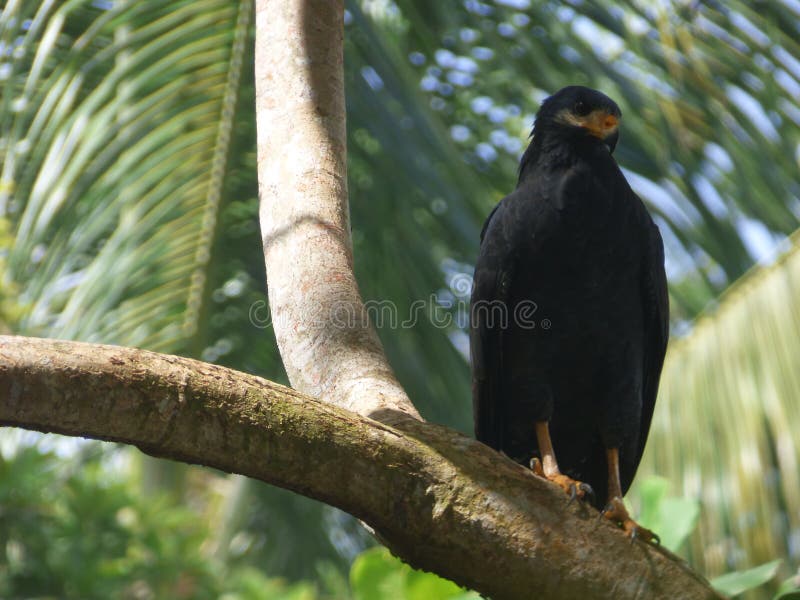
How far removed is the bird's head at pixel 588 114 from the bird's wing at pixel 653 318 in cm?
41

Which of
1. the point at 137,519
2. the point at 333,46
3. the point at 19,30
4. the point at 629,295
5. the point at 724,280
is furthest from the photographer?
the point at 137,519

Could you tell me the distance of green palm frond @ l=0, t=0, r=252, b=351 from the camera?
422 cm

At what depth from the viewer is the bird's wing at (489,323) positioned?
359 centimetres

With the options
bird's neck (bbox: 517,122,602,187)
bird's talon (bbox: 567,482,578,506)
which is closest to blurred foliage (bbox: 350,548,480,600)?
bird's talon (bbox: 567,482,578,506)

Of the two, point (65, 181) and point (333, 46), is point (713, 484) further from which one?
point (65, 181)

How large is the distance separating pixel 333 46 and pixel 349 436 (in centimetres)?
166

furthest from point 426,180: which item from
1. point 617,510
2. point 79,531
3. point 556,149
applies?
point 79,531

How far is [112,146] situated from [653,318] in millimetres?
2630

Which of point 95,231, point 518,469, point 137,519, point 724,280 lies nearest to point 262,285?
point 95,231

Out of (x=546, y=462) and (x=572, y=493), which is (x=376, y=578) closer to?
(x=546, y=462)

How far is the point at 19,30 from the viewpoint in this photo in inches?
161

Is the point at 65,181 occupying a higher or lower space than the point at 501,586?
lower

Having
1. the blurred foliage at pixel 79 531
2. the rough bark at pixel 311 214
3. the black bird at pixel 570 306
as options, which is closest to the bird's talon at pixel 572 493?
the rough bark at pixel 311 214

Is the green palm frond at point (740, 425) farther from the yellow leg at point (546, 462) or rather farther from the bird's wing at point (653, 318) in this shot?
the yellow leg at point (546, 462)
